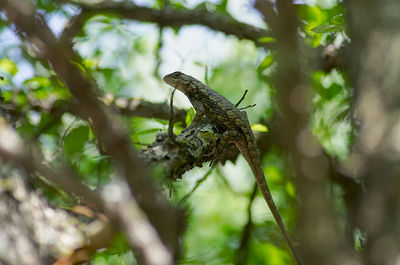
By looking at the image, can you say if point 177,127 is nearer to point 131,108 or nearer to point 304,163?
point 131,108

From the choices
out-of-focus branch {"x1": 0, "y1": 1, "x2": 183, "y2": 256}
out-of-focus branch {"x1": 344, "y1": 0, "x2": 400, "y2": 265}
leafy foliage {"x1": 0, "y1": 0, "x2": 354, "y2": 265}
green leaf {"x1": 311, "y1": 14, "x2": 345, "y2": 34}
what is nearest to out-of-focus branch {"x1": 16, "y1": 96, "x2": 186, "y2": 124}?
leafy foliage {"x1": 0, "y1": 0, "x2": 354, "y2": 265}

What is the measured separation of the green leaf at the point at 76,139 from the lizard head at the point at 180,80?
157 centimetres

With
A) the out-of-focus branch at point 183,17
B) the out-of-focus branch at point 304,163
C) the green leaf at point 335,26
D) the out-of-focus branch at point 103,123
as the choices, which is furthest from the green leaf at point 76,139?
the out-of-focus branch at point 304,163

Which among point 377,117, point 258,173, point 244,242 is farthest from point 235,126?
point 377,117

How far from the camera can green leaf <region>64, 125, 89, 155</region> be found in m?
4.37

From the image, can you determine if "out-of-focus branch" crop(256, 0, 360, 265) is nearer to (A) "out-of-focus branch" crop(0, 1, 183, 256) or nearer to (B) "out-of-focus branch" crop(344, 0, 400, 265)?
(B) "out-of-focus branch" crop(344, 0, 400, 265)

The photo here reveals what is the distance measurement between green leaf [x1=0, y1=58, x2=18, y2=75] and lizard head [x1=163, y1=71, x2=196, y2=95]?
195 cm

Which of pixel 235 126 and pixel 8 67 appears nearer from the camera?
pixel 235 126

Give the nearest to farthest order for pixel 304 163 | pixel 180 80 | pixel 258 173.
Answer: pixel 304 163 → pixel 258 173 → pixel 180 80

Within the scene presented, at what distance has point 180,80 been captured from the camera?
5.81m

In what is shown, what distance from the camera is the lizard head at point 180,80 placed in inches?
224

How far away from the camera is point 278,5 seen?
125cm

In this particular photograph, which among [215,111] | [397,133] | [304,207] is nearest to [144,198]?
[304,207]

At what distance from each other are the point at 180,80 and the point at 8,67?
2175mm
